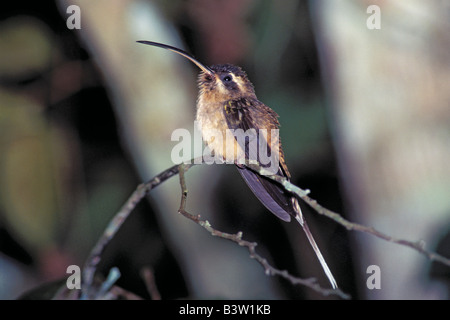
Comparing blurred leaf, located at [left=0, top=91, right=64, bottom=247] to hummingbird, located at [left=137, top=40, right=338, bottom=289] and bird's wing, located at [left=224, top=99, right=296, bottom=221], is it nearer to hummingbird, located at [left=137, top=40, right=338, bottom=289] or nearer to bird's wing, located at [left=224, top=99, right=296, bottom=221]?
hummingbird, located at [left=137, top=40, right=338, bottom=289]

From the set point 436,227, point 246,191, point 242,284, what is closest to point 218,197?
point 246,191

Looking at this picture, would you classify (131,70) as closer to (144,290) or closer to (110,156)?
(110,156)

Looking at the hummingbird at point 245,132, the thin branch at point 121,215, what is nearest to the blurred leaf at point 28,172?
the hummingbird at point 245,132

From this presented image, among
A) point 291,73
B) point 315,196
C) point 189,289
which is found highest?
point 291,73

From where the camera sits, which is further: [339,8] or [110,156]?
[110,156]

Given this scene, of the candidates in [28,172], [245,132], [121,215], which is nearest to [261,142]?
[245,132]

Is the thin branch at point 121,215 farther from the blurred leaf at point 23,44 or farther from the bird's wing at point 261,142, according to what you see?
the blurred leaf at point 23,44

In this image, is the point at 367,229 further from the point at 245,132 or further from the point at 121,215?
the point at 245,132
